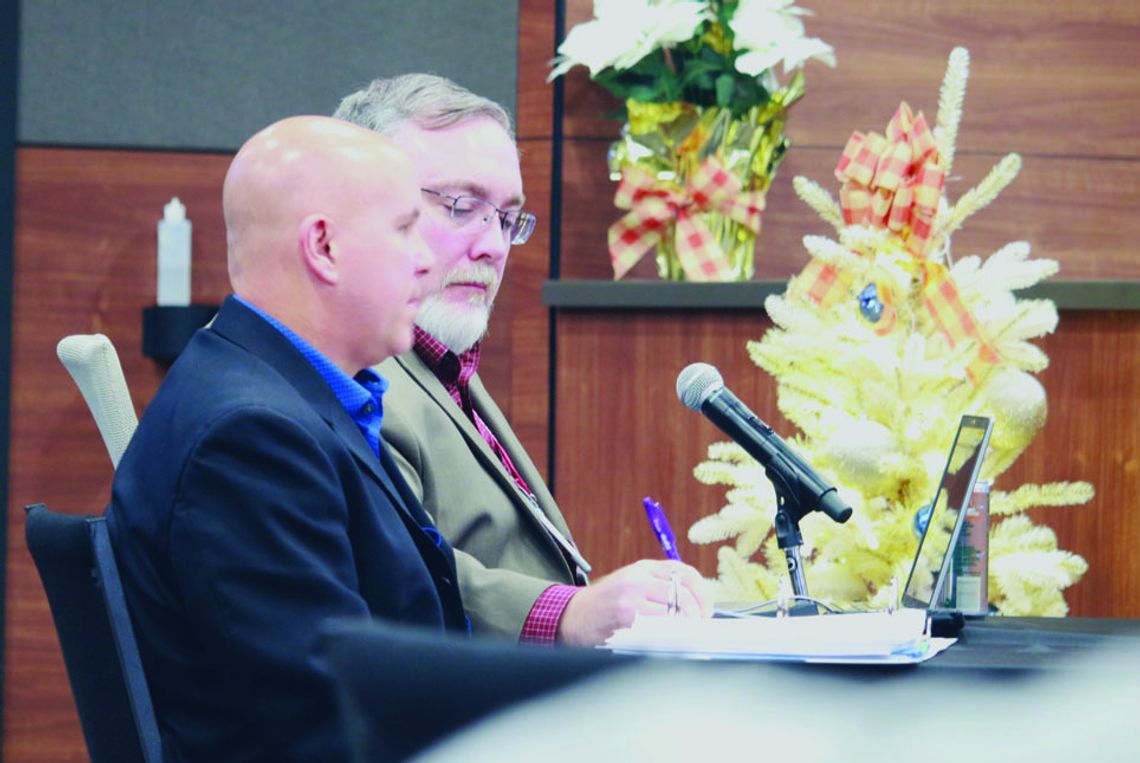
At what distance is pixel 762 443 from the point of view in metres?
1.42

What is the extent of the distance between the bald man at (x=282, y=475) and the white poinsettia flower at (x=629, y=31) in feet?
5.15

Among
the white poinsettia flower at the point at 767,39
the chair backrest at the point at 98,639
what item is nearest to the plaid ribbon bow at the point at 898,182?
the white poinsettia flower at the point at 767,39

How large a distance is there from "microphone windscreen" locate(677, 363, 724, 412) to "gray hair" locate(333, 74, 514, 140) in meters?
0.67

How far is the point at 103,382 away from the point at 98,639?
31cm

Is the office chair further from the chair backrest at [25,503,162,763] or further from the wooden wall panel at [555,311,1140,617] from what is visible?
the wooden wall panel at [555,311,1140,617]

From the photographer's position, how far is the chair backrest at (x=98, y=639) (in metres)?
1.10

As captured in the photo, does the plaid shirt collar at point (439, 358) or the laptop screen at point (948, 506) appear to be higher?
the plaid shirt collar at point (439, 358)

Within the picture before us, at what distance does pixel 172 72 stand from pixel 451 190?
150cm

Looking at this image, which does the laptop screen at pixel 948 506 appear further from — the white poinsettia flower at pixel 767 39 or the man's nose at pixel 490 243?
the white poinsettia flower at pixel 767 39

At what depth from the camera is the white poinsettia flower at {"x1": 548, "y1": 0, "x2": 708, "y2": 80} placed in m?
2.81

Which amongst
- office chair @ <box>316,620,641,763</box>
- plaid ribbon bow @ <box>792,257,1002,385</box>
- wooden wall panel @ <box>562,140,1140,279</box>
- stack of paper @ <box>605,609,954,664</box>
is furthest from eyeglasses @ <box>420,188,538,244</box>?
office chair @ <box>316,620,641,763</box>

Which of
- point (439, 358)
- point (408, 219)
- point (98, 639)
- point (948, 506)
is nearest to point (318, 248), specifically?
point (408, 219)

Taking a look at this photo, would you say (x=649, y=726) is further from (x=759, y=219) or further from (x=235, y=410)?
(x=759, y=219)

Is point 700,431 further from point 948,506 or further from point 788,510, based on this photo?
point 788,510
